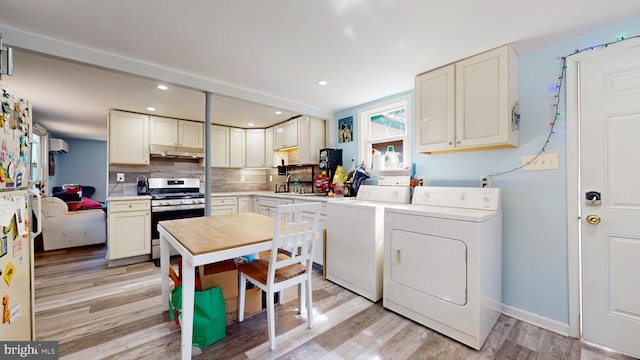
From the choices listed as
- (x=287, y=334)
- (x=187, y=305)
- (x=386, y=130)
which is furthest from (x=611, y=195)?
(x=187, y=305)

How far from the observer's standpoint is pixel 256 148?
16.7 ft

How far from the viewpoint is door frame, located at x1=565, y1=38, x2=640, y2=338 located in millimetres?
1853

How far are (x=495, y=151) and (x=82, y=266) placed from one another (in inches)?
201

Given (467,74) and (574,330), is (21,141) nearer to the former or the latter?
(467,74)

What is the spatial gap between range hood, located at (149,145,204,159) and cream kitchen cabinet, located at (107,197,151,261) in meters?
0.89

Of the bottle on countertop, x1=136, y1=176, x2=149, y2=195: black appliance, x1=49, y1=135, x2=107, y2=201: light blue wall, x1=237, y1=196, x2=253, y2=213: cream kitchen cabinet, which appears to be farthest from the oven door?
x1=49, y1=135, x2=107, y2=201: light blue wall

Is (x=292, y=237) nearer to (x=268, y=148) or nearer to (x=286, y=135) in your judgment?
(x=286, y=135)

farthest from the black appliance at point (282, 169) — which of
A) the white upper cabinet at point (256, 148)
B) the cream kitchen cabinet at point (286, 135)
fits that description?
the white upper cabinet at point (256, 148)

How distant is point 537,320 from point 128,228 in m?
4.66

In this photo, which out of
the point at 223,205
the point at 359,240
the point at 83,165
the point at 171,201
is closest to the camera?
the point at 359,240

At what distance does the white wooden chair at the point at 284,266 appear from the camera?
1.69 m

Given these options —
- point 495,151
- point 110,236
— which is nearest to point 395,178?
point 495,151

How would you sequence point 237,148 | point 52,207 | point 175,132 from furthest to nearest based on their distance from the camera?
point 237,148, point 175,132, point 52,207

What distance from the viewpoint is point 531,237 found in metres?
2.06
